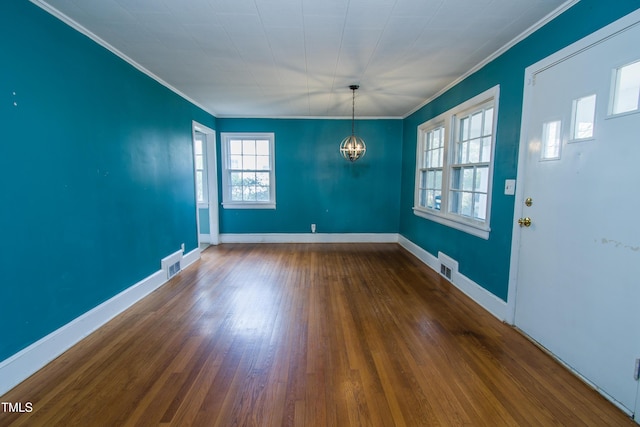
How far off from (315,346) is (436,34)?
9.20 feet

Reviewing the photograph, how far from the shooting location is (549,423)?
1527 millimetres

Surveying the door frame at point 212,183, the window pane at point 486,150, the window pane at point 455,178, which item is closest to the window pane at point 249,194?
the door frame at point 212,183

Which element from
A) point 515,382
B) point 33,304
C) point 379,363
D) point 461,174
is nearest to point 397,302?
point 379,363

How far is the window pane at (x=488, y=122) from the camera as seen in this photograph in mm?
2972

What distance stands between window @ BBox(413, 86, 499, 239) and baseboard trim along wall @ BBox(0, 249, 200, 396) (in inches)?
150

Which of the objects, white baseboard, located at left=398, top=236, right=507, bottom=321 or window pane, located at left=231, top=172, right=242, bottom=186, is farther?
window pane, located at left=231, top=172, right=242, bottom=186

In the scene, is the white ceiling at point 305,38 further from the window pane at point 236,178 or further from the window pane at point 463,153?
the window pane at point 236,178

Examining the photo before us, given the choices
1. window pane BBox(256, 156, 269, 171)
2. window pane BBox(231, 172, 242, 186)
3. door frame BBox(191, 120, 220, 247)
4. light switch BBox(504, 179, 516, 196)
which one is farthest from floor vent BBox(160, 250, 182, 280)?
light switch BBox(504, 179, 516, 196)

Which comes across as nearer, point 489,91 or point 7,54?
point 7,54

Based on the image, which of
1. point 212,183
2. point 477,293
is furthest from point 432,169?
point 212,183

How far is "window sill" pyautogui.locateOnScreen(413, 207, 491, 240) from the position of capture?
2.95 m

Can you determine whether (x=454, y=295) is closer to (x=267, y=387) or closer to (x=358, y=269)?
(x=358, y=269)

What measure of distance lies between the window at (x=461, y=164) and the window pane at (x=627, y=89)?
1138 mm

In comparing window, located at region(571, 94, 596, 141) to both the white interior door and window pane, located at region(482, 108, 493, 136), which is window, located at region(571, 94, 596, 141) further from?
window pane, located at region(482, 108, 493, 136)
